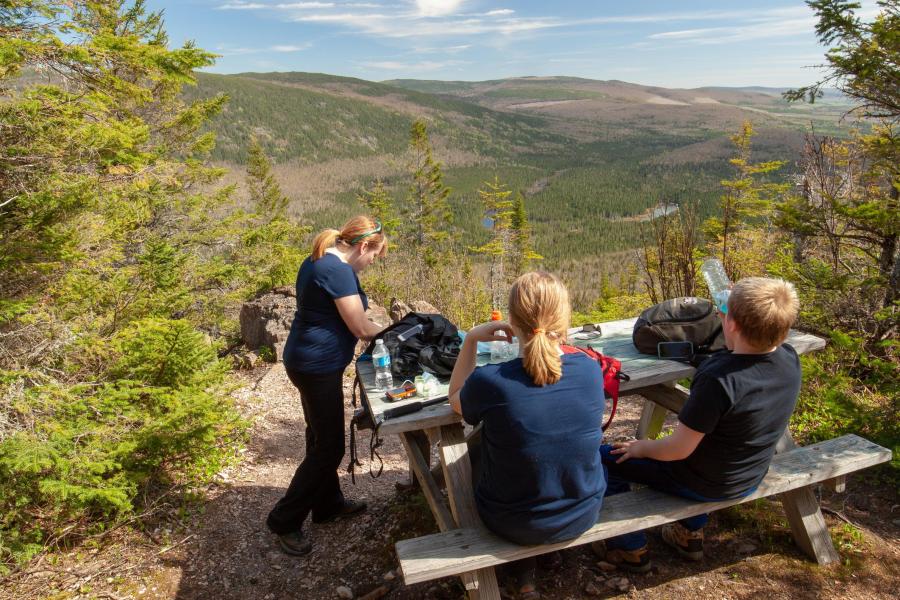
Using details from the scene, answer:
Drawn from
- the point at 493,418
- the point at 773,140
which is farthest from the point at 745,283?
the point at 773,140

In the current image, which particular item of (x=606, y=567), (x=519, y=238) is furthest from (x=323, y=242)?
(x=519, y=238)

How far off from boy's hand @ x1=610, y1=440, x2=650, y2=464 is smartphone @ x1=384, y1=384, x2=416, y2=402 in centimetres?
118

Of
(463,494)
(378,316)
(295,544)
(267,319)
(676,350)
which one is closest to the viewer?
(463,494)

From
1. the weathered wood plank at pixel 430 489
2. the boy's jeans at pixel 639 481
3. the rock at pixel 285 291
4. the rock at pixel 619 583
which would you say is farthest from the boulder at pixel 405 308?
the rock at pixel 619 583

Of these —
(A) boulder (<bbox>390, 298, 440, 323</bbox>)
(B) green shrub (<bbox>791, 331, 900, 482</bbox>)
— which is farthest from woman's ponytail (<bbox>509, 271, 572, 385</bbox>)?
(A) boulder (<bbox>390, 298, 440, 323</bbox>)

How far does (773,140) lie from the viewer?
190 m

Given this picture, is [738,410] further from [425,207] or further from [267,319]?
[425,207]

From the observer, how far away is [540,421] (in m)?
2.10

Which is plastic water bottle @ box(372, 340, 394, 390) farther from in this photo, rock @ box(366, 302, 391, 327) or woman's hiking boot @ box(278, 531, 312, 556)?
rock @ box(366, 302, 391, 327)

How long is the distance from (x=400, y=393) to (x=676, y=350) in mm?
1801

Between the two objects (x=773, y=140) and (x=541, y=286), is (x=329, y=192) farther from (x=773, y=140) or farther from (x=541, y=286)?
Result: (x=541, y=286)

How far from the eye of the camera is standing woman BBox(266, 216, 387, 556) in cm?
317

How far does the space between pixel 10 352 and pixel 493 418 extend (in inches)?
162

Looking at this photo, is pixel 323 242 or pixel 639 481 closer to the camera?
pixel 639 481
